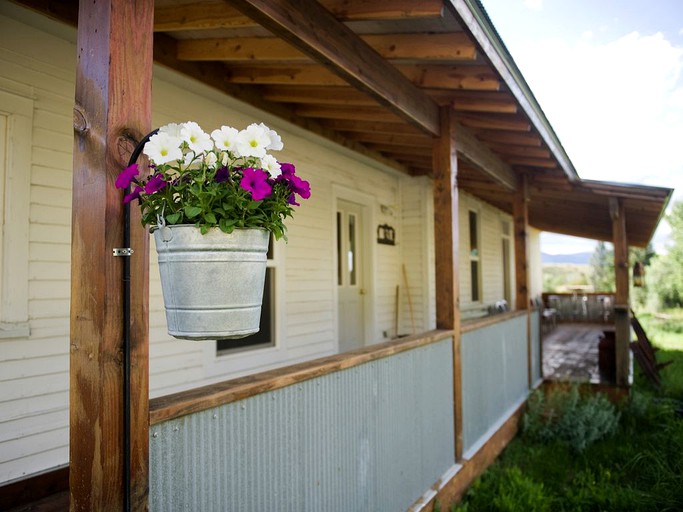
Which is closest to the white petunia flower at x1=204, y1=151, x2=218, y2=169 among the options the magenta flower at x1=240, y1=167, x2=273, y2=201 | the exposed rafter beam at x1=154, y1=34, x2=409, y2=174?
the magenta flower at x1=240, y1=167, x2=273, y2=201

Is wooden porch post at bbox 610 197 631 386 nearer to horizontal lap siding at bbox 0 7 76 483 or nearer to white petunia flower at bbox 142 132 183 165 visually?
horizontal lap siding at bbox 0 7 76 483

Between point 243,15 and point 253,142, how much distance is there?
1.49 m

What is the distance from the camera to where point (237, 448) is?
1.72 meters

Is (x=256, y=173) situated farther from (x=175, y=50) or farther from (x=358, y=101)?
(x=358, y=101)

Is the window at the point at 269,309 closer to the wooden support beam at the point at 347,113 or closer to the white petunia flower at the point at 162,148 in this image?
the wooden support beam at the point at 347,113

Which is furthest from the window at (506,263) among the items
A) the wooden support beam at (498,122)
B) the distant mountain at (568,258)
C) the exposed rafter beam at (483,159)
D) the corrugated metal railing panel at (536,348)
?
the distant mountain at (568,258)

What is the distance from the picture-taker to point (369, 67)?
108 inches

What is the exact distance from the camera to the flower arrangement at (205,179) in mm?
1177

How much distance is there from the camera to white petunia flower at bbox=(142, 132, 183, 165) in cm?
115

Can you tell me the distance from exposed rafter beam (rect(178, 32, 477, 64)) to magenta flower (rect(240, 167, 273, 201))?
166 cm

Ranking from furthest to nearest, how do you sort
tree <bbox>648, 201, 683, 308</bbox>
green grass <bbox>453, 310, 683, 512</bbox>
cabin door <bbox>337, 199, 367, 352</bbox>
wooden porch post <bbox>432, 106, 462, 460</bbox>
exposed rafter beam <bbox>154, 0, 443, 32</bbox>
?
tree <bbox>648, 201, 683, 308</bbox> < cabin door <bbox>337, 199, 367, 352</bbox> < wooden porch post <bbox>432, 106, 462, 460</bbox> < green grass <bbox>453, 310, 683, 512</bbox> < exposed rafter beam <bbox>154, 0, 443, 32</bbox>

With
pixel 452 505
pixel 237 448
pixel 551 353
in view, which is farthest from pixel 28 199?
pixel 551 353

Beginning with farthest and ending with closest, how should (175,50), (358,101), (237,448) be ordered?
(358,101) < (175,50) < (237,448)

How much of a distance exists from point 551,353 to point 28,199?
828cm
